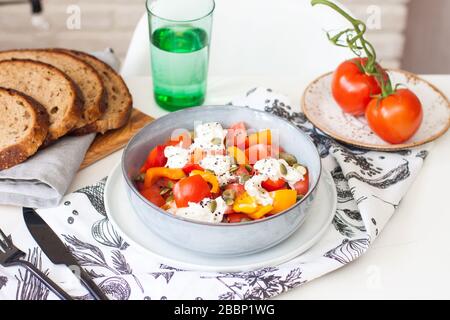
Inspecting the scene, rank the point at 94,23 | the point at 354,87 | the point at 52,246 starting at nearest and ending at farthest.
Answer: the point at 52,246 → the point at 354,87 → the point at 94,23

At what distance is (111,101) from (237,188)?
56 cm

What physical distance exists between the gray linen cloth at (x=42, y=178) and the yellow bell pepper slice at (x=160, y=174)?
0.65 ft

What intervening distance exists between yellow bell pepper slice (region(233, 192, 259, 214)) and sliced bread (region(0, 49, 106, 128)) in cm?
51

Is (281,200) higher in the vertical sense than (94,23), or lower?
higher

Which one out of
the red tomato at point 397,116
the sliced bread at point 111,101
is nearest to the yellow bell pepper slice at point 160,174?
the sliced bread at point 111,101

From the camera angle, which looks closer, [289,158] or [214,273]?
[214,273]

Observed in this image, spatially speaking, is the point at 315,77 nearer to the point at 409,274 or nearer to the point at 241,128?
the point at 241,128

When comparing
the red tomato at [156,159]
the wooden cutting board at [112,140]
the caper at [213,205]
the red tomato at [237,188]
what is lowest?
the wooden cutting board at [112,140]

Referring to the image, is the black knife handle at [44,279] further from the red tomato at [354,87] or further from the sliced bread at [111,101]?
the red tomato at [354,87]

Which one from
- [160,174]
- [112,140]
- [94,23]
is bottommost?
[94,23]

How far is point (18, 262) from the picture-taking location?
117 centimetres

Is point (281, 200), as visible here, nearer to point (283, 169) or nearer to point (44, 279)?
point (283, 169)

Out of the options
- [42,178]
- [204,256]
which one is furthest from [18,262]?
[204,256]

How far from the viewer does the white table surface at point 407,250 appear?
1.18 m
